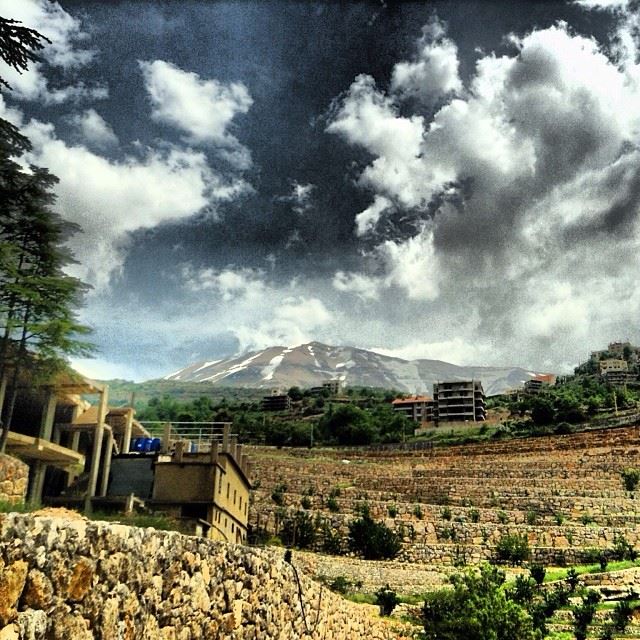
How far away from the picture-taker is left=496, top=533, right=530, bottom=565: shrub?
32688mm

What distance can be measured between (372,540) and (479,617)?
1792cm

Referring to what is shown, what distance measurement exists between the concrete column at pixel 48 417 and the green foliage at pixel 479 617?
13831mm

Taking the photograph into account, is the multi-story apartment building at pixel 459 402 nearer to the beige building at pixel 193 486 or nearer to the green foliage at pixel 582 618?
the beige building at pixel 193 486

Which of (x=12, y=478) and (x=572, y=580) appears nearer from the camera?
(x=12, y=478)

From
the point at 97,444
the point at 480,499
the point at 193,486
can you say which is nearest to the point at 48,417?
the point at 97,444

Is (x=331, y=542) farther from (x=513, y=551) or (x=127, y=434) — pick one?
(x=127, y=434)

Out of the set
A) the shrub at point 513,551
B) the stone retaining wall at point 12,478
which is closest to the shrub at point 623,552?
the shrub at point 513,551

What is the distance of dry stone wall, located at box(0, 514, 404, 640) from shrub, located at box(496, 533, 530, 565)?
28273 millimetres

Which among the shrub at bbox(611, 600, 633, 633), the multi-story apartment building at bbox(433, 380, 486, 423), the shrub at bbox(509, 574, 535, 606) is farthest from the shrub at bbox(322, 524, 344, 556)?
the multi-story apartment building at bbox(433, 380, 486, 423)

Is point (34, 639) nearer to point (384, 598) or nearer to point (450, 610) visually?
point (450, 610)

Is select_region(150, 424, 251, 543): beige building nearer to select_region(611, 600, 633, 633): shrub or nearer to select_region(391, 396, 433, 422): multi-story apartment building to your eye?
select_region(611, 600, 633, 633): shrub

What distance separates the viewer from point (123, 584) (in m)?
3.97

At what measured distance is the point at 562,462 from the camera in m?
56.9

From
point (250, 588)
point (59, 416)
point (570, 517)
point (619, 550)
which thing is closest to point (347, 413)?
point (570, 517)
